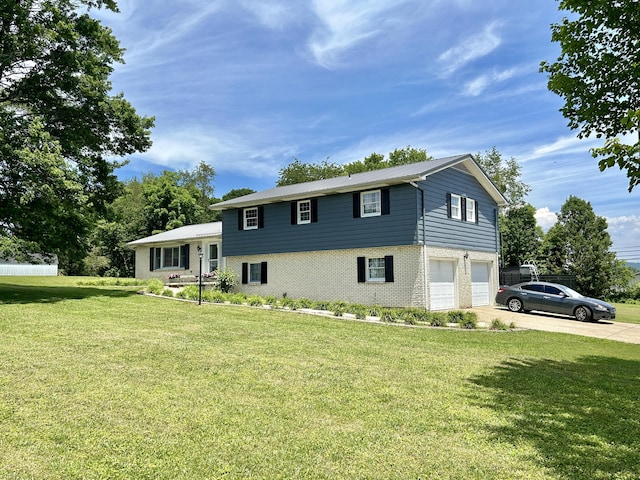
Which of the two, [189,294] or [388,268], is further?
[388,268]

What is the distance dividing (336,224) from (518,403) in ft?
46.8

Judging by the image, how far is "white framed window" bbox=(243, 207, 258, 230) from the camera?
22500 millimetres

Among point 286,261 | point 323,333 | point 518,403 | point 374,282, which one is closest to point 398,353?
point 323,333

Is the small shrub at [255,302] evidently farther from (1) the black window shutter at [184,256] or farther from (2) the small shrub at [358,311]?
(1) the black window shutter at [184,256]

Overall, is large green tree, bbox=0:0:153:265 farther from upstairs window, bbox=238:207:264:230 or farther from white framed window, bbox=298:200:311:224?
white framed window, bbox=298:200:311:224

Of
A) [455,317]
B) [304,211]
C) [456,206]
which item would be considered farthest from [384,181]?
[455,317]

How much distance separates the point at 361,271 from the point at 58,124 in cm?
1300

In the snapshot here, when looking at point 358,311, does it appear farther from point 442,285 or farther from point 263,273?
point 263,273

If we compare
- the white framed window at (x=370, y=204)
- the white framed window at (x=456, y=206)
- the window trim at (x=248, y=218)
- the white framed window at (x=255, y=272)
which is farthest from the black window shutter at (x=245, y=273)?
the white framed window at (x=456, y=206)

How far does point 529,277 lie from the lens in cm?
2628

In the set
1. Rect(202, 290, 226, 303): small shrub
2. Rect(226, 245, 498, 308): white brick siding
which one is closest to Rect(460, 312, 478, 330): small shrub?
Rect(226, 245, 498, 308): white brick siding

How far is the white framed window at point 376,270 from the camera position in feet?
59.4

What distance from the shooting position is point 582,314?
16.9 metres

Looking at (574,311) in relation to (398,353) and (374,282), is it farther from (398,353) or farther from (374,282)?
(398,353)
